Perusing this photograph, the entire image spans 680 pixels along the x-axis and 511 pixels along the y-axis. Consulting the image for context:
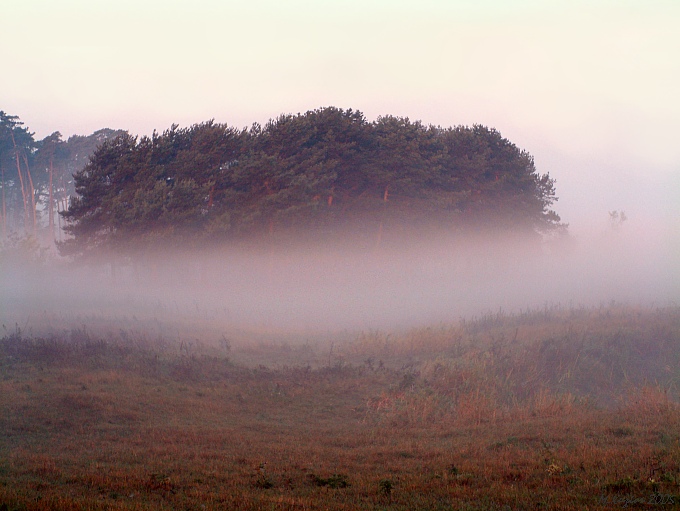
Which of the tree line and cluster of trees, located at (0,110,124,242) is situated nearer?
the tree line

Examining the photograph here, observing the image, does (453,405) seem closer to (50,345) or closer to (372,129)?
(50,345)

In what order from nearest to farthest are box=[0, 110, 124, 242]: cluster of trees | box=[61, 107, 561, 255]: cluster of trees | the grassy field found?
the grassy field → box=[61, 107, 561, 255]: cluster of trees → box=[0, 110, 124, 242]: cluster of trees

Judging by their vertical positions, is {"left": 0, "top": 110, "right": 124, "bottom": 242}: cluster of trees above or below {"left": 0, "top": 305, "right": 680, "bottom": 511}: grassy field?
above

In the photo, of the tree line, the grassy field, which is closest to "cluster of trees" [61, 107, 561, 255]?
the tree line

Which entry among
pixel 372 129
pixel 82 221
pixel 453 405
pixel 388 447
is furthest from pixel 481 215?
pixel 388 447

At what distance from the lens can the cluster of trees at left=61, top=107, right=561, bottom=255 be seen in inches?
1622

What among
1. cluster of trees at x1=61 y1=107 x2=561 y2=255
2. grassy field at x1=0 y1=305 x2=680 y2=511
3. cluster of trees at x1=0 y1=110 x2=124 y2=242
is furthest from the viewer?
cluster of trees at x1=0 y1=110 x2=124 y2=242

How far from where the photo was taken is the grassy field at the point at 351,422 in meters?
6.83

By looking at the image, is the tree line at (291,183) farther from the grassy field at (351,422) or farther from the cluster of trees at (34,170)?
the cluster of trees at (34,170)

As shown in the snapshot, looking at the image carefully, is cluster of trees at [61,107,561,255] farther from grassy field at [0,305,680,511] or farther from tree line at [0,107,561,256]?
grassy field at [0,305,680,511]

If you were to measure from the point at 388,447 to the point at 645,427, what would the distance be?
4.54 metres

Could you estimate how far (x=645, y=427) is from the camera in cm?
1032

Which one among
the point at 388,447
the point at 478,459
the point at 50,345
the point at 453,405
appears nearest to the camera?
the point at 478,459

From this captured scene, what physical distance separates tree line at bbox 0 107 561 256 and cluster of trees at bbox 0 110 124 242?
32464 mm
